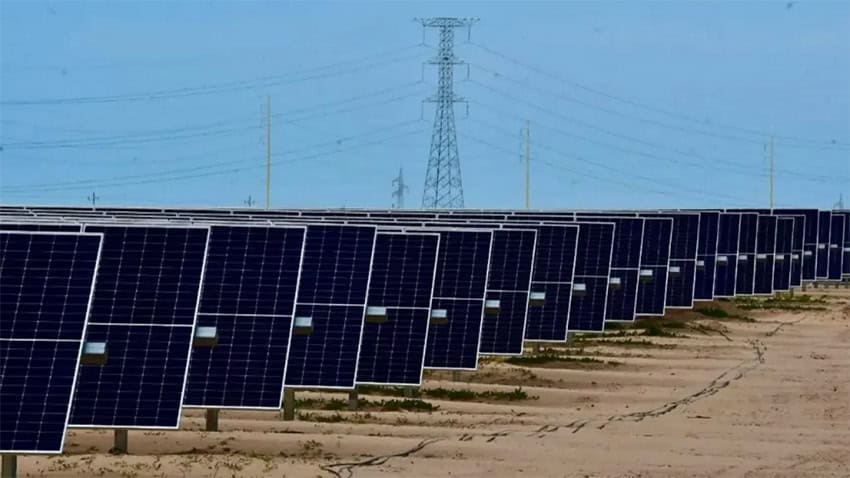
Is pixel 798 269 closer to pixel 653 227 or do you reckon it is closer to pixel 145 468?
pixel 653 227

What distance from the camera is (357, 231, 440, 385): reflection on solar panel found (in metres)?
35.2

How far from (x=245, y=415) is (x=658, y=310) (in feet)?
90.7

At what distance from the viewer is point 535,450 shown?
3231 centimetres

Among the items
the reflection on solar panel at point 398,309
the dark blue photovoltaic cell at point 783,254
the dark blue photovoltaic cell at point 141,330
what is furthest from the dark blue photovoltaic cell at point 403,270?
the dark blue photovoltaic cell at point 783,254

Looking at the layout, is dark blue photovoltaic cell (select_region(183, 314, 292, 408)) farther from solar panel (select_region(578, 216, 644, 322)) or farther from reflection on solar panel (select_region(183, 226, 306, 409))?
solar panel (select_region(578, 216, 644, 322))

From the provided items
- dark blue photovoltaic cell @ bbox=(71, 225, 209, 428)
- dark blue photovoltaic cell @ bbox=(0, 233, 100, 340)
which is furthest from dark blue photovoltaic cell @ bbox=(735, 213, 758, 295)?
dark blue photovoltaic cell @ bbox=(0, 233, 100, 340)

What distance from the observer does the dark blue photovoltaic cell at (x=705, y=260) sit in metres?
70.7

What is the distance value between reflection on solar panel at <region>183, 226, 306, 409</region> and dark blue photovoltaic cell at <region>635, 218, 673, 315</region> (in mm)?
29626

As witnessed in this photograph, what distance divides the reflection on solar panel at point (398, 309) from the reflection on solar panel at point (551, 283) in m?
10.0

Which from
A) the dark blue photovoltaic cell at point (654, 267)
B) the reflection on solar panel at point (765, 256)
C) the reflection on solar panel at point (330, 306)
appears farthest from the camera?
the reflection on solar panel at point (765, 256)

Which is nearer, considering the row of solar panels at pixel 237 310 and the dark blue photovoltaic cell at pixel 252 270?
the row of solar panels at pixel 237 310

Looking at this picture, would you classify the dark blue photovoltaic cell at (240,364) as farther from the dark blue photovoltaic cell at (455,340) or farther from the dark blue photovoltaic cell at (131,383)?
the dark blue photovoltaic cell at (455,340)

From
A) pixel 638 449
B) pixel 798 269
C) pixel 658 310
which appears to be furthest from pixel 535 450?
pixel 798 269

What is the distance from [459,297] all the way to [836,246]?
6007 cm
